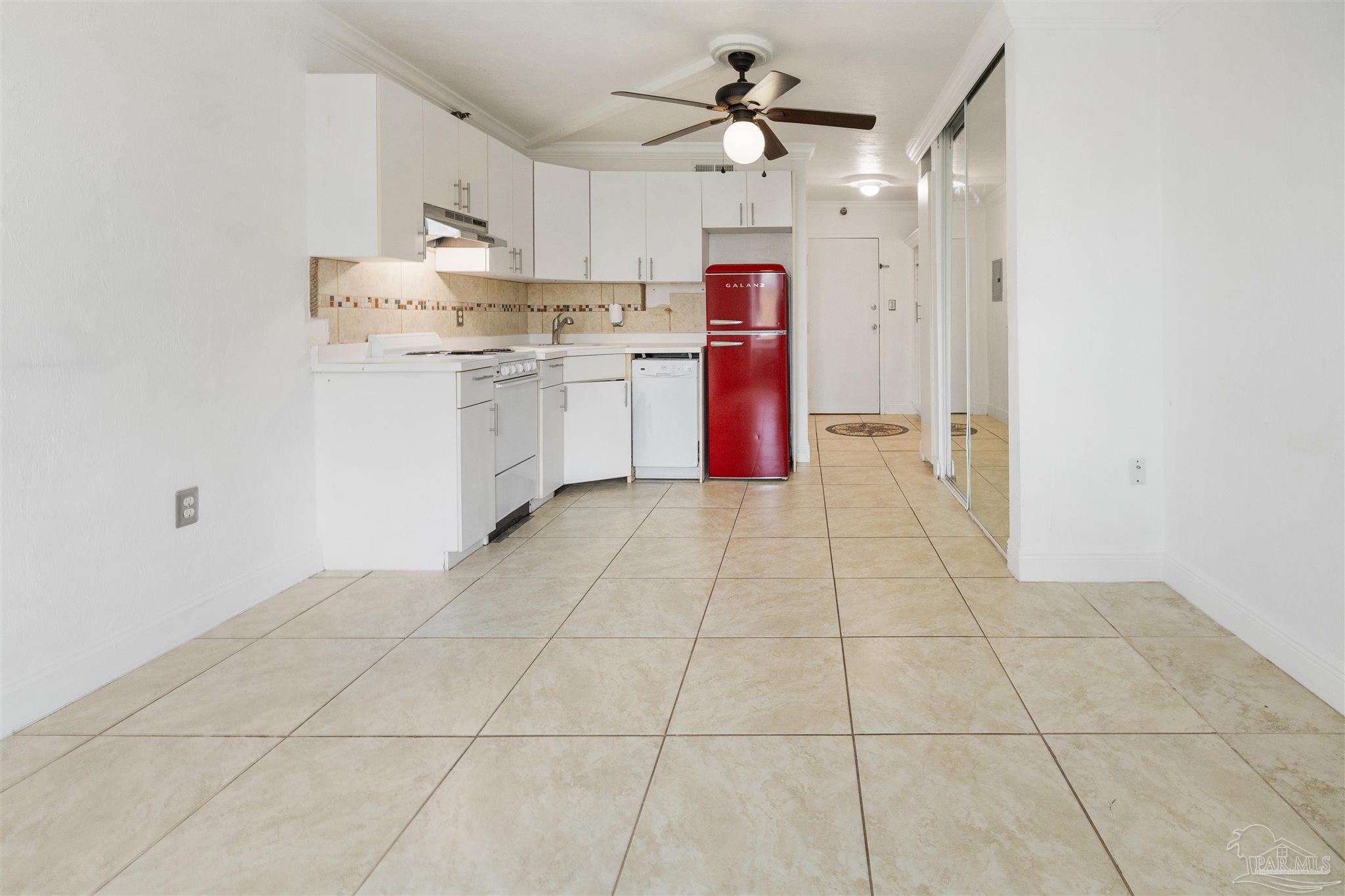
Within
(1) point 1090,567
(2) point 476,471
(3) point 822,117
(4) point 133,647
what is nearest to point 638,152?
(3) point 822,117

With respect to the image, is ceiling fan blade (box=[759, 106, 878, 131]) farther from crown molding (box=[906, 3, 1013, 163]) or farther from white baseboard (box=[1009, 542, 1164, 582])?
white baseboard (box=[1009, 542, 1164, 582])

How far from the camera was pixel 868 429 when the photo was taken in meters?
8.05

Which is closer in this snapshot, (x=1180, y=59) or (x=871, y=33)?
(x=1180, y=59)

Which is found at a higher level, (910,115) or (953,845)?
(910,115)

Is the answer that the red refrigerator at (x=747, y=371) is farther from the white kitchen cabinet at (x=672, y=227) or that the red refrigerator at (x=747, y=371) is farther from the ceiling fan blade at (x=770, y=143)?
the ceiling fan blade at (x=770, y=143)

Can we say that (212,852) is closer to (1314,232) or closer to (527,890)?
(527,890)

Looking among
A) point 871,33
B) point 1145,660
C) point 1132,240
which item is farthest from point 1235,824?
point 871,33

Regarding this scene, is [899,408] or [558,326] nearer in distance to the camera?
[558,326]

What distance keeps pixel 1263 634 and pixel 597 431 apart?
3.52 m

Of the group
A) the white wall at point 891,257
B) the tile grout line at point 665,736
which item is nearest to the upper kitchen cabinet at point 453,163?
the tile grout line at point 665,736

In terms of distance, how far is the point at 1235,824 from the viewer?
155 cm

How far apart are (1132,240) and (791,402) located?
319cm

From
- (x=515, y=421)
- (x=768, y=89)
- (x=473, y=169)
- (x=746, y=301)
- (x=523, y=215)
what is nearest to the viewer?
(x=768, y=89)

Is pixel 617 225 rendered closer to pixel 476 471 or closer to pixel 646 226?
pixel 646 226
